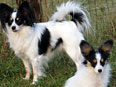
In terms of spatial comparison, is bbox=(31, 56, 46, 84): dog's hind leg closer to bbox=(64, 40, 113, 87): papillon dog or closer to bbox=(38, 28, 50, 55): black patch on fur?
bbox=(38, 28, 50, 55): black patch on fur

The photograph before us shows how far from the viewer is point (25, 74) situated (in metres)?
6.46

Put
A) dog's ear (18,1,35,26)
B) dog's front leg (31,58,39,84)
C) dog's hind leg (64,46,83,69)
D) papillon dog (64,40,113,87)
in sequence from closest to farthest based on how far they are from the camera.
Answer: papillon dog (64,40,113,87) → dog's ear (18,1,35,26) → dog's front leg (31,58,39,84) → dog's hind leg (64,46,83,69)

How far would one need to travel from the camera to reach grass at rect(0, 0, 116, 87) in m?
5.76

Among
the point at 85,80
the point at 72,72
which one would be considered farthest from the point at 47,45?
the point at 85,80

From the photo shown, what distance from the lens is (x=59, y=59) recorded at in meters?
6.82

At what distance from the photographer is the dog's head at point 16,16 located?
5688mm

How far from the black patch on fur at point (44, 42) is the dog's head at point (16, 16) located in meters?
0.39

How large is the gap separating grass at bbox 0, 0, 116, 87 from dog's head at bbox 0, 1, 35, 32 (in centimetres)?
104

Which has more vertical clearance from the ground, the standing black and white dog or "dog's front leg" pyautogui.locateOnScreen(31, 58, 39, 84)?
the standing black and white dog

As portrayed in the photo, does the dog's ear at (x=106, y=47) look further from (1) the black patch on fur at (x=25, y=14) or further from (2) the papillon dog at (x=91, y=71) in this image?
(1) the black patch on fur at (x=25, y=14)

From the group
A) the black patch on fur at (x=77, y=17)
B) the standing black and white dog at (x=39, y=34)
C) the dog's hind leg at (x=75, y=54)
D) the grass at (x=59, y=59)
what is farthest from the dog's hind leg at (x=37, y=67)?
the black patch on fur at (x=77, y=17)

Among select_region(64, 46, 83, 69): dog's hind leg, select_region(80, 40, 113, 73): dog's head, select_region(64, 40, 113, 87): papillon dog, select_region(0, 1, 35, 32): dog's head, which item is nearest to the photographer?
select_region(80, 40, 113, 73): dog's head

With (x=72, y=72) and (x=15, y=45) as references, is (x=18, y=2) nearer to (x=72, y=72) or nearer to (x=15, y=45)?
(x=15, y=45)

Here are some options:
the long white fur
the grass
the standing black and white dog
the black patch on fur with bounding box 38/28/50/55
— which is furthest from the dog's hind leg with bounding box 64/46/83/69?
the long white fur
